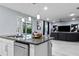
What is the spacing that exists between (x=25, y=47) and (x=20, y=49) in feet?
0.81

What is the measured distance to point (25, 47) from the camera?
206cm

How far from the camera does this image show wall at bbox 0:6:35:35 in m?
4.57

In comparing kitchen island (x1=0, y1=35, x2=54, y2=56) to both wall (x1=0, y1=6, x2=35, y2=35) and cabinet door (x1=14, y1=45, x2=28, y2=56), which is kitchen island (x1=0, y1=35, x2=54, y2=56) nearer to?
cabinet door (x1=14, y1=45, x2=28, y2=56)

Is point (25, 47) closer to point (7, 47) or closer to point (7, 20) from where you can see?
point (7, 47)

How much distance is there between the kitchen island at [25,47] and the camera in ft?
6.27

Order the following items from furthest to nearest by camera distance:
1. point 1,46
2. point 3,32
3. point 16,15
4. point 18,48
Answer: point 16,15 → point 3,32 → point 1,46 → point 18,48

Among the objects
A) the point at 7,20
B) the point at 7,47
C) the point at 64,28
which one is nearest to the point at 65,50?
the point at 7,47

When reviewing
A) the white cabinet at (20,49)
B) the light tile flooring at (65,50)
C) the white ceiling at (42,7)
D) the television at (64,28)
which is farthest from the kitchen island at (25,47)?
the television at (64,28)

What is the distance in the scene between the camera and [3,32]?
15.2ft

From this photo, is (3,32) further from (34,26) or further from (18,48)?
(34,26)

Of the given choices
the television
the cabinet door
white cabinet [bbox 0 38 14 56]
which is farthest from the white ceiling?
the television

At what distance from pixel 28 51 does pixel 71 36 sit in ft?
22.0

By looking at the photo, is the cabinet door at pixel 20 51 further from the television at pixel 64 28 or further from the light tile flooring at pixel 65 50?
the television at pixel 64 28

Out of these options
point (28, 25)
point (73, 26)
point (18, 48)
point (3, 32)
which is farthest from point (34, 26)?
point (18, 48)
